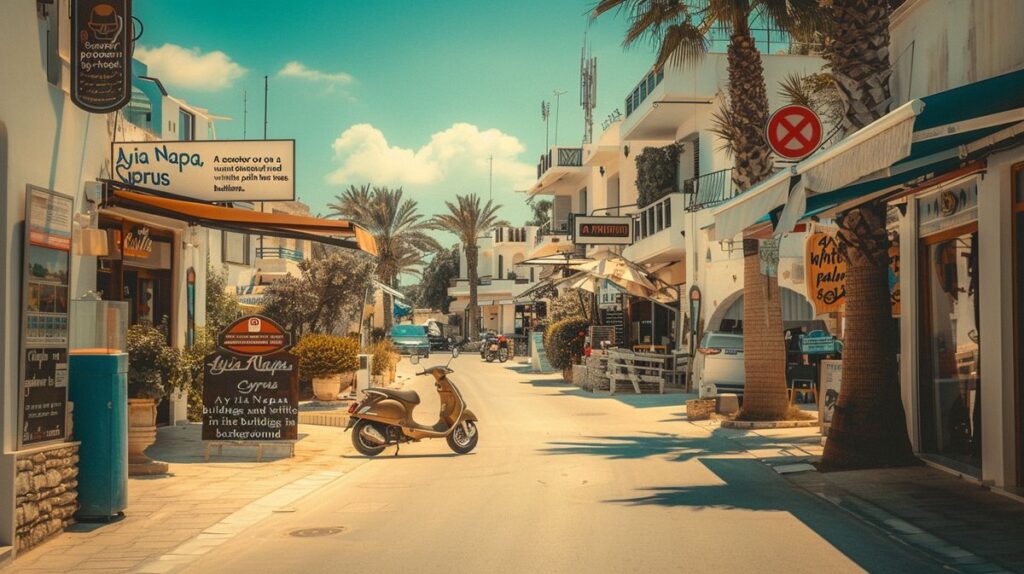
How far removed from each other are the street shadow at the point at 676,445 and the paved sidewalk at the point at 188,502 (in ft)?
10.9

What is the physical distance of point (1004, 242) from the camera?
991 cm

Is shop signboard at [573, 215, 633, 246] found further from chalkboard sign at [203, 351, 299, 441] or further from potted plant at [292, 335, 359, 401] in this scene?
chalkboard sign at [203, 351, 299, 441]

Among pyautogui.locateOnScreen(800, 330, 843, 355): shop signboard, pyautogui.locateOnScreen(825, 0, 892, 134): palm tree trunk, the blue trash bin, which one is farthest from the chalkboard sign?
pyautogui.locateOnScreen(800, 330, 843, 355): shop signboard

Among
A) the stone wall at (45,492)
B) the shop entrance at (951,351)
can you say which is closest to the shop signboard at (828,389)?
the shop entrance at (951,351)

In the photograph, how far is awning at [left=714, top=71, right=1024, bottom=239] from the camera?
802 centimetres

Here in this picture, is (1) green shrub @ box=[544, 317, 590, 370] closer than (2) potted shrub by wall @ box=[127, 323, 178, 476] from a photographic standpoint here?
No

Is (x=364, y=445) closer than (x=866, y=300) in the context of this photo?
No

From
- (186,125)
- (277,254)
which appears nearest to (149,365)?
(186,125)

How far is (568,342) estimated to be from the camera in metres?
33.5

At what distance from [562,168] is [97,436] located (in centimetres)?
4332

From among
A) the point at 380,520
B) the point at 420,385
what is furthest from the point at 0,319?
the point at 420,385

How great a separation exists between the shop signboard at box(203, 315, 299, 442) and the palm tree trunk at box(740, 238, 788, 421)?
8.10 metres

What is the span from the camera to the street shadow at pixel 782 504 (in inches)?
295

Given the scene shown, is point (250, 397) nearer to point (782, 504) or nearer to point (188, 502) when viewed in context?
point (188, 502)
